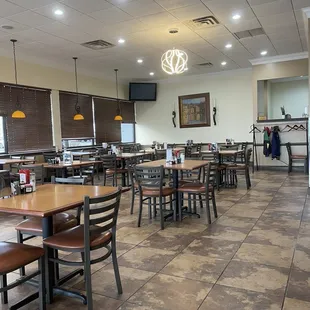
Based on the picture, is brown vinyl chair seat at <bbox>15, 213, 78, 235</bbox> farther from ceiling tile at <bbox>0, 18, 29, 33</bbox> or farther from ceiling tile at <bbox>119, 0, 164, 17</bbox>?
ceiling tile at <bbox>0, 18, 29, 33</bbox>

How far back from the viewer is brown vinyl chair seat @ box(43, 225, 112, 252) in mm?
2264

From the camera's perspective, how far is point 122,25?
6.04 metres

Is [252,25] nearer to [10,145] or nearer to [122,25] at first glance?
[122,25]

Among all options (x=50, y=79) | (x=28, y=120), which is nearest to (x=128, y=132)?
(x=50, y=79)

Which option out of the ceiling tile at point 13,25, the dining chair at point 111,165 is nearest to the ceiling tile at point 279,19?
the dining chair at point 111,165

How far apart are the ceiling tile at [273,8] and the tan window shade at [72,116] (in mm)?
6116

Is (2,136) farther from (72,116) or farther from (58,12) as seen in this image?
(58,12)

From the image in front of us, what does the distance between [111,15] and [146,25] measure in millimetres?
830

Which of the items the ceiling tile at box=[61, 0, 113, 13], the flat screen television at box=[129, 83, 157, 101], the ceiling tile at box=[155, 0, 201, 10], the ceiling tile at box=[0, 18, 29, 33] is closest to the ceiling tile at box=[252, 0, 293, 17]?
the ceiling tile at box=[155, 0, 201, 10]

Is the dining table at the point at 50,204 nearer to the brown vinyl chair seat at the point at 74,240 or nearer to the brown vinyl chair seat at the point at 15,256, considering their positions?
the brown vinyl chair seat at the point at 74,240

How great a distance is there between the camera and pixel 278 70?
9.45 meters

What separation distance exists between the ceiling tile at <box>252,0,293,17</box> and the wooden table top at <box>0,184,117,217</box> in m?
4.47

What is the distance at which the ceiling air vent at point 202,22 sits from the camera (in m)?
5.89

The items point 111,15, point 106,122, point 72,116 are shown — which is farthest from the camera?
point 106,122
